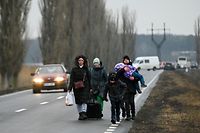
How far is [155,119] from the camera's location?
1864 cm

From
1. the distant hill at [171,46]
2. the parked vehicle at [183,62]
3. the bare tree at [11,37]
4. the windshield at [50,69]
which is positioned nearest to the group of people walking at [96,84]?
the windshield at [50,69]

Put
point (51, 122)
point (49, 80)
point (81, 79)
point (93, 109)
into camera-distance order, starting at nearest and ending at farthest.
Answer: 1. point (51, 122)
2. point (81, 79)
3. point (93, 109)
4. point (49, 80)

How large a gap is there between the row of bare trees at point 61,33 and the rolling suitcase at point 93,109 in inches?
1044

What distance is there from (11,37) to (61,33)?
14418mm

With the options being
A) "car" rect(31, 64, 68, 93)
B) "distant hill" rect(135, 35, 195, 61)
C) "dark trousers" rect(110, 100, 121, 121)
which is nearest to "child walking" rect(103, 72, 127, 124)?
"dark trousers" rect(110, 100, 121, 121)

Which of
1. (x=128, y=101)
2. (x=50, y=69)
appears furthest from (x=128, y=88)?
(x=50, y=69)

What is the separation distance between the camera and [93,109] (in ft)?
62.8

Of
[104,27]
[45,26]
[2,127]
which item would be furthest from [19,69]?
[104,27]

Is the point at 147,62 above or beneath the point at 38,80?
beneath

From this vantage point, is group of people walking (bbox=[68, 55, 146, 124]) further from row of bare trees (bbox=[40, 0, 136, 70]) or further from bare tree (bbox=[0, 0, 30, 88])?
row of bare trees (bbox=[40, 0, 136, 70])

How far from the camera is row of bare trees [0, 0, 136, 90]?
149ft

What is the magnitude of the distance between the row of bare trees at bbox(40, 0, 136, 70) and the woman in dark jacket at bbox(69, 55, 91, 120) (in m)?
38.9

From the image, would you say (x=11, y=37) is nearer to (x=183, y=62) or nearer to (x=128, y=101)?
(x=128, y=101)

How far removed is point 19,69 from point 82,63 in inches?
1124
